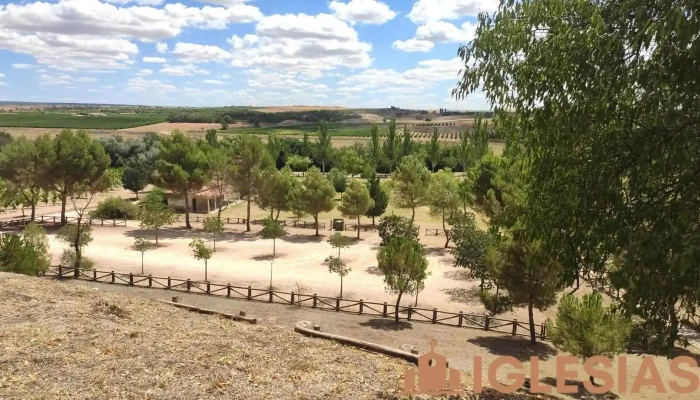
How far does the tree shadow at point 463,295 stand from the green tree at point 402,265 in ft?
14.9

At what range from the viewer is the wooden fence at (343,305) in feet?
63.4

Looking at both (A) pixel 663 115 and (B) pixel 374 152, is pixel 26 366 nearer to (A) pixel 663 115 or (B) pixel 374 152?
(A) pixel 663 115

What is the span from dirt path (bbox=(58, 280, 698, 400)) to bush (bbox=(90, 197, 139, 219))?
22.1 m

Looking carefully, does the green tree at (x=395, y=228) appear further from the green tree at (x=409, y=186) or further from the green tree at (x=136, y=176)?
the green tree at (x=136, y=176)

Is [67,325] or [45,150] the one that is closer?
[67,325]

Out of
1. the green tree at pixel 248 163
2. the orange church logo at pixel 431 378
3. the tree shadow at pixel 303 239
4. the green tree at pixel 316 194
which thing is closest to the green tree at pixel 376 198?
the green tree at pixel 316 194

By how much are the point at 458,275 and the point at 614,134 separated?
22543mm

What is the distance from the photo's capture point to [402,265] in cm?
1977

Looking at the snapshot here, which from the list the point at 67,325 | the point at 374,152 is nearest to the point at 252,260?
the point at 67,325

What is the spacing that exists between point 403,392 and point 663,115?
5501 millimetres

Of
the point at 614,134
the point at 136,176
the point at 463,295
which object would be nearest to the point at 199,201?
the point at 136,176

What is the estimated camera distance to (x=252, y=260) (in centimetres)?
3108

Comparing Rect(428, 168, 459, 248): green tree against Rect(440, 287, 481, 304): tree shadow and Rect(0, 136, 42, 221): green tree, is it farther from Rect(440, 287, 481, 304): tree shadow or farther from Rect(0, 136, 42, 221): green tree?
Rect(0, 136, 42, 221): green tree

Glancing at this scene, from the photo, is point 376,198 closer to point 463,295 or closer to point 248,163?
point 248,163
